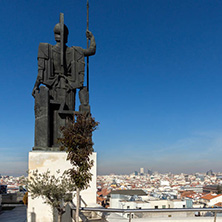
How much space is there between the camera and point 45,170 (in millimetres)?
7895

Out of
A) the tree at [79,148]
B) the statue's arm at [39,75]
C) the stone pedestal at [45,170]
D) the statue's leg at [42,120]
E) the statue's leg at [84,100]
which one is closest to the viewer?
the tree at [79,148]

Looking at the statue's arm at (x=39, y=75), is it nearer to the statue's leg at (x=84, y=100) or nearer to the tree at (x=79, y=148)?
the statue's leg at (x=84, y=100)

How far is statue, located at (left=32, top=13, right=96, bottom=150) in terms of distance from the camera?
27.0ft

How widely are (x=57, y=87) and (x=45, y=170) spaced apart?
9.23 feet

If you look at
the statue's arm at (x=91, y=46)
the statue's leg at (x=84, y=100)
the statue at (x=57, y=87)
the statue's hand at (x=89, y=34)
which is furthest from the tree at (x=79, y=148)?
the statue's hand at (x=89, y=34)

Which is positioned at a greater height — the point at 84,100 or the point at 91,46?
the point at 91,46

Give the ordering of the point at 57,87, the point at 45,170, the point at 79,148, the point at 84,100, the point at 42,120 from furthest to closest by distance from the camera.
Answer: the point at 84,100 → the point at 57,87 → the point at 42,120 → the point at 45,170 → the point at 79,148

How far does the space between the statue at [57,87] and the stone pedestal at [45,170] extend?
259 mm

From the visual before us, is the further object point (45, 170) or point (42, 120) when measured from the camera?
point (42, 120)

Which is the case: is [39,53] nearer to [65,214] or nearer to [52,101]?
[52,101]

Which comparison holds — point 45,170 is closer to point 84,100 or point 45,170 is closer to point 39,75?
point 84,100

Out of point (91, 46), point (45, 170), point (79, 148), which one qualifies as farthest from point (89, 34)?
point (79, 148)

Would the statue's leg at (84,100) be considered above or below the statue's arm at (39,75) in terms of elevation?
below

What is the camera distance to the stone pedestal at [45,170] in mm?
7652
